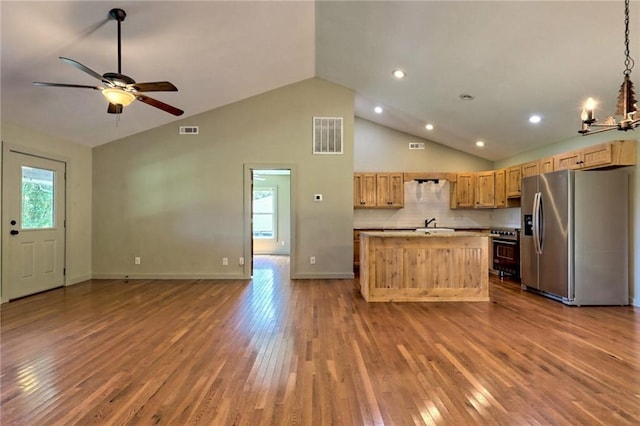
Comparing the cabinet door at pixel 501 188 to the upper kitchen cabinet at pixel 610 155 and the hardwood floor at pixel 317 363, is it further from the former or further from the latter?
the hardwood floor at pixel 317 363

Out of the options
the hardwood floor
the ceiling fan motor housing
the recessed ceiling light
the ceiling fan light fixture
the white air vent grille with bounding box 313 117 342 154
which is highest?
the recessed ceiling light

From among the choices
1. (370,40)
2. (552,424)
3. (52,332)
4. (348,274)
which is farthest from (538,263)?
(52,332)

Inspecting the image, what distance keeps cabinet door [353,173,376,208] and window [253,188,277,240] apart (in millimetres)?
3407

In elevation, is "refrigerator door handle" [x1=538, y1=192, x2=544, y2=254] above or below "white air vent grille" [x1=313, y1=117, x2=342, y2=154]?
below

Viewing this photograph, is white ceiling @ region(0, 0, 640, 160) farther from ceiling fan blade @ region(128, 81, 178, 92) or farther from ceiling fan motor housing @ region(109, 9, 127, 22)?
ceiling fan blade @ region(128, 81, 178, 92)

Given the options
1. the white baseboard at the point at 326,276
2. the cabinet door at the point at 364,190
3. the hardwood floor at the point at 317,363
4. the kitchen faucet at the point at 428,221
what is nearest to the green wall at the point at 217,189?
the white baseboard at the point at 326,276

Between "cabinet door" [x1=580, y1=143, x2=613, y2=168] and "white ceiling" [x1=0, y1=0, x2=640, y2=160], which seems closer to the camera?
"white ceiling" [x1=0, y1=0, x2=640, y2=160]

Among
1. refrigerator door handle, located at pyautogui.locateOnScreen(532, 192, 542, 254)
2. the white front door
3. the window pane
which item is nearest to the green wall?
the white front door

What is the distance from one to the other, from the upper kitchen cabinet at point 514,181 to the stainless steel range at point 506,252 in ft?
2.44

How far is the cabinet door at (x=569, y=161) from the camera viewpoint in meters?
4.71

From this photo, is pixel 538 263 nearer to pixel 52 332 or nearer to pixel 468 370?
pixel 468 370

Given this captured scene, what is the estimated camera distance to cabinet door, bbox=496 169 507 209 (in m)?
6.96

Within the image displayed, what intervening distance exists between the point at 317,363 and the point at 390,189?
18.5 feet

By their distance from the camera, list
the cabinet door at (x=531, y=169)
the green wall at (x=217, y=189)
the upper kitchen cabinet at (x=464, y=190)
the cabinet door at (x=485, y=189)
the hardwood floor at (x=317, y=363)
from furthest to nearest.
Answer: the upper kitchen cabinet at (x=464, y=190)
the cabinet door at (x=485, y=189)
the green wall at (x=217, y=189)
the cabinet door at (x=531, y=169)
the hardwood floor at (x=317, y=363)
